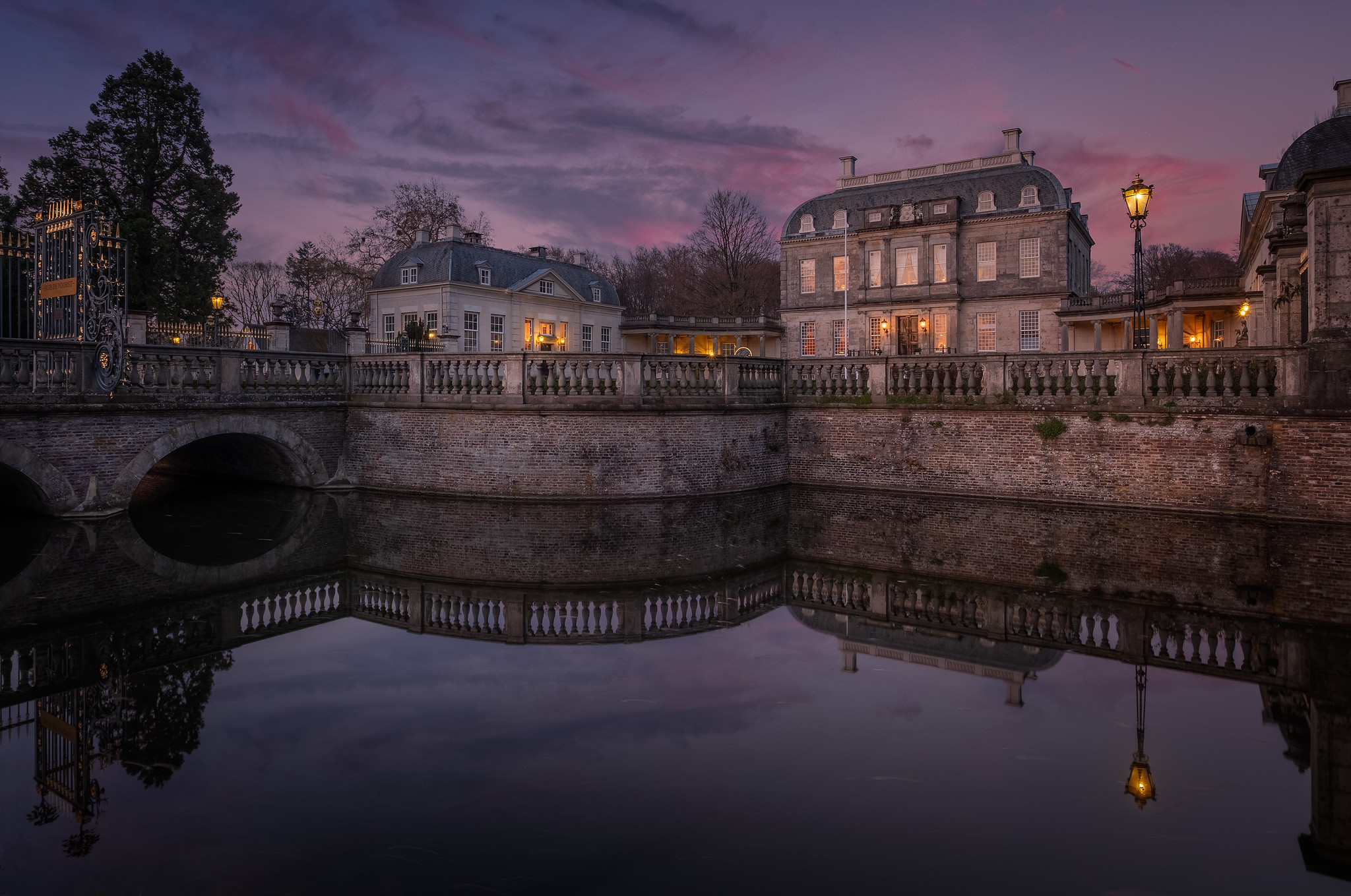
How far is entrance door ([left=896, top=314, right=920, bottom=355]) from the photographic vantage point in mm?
46031

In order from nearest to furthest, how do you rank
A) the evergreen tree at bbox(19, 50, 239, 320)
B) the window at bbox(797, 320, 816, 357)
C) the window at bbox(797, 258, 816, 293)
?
the evergreen tree at bbox(19, 50, 239, 320) < the window at bbox(797, 258, 816, 293) < the window at bbox(797, 320, 816, 357)

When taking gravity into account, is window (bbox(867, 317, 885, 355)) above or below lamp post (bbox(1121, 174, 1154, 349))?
above

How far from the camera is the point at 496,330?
46.3m

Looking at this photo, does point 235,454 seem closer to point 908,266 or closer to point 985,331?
point 908,266

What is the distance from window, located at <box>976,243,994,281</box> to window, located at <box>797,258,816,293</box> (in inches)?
362

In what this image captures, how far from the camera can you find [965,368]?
16203 mm

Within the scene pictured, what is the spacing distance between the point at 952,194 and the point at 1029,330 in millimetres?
8662

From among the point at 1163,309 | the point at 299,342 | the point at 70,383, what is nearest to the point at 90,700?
the point at 70,383

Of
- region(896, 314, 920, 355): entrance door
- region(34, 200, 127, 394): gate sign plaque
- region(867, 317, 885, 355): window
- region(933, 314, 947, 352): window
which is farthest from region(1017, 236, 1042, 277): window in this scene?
region(34, 200, 127, 394): gate sign plaque

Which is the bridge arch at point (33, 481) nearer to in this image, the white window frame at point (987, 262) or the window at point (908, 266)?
the window at point (908, 266)

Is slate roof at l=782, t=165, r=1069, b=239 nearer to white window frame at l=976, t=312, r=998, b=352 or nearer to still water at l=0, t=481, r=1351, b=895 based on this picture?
white window frame at l=976, t=312, r=998, b=352

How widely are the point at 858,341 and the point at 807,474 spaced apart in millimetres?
31100

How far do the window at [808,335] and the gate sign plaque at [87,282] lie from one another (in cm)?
3920

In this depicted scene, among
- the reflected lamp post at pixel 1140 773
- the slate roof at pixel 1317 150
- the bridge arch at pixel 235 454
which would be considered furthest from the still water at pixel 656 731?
the slate roof at pixel 1317 150
